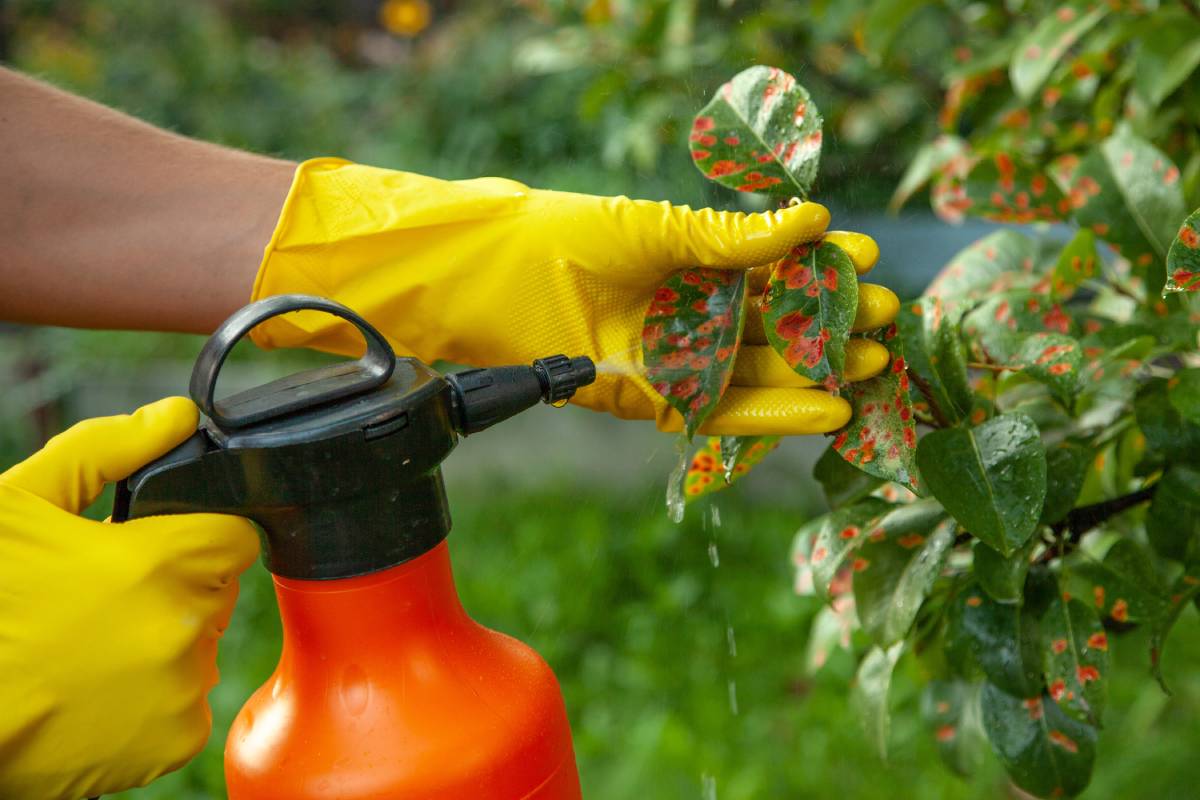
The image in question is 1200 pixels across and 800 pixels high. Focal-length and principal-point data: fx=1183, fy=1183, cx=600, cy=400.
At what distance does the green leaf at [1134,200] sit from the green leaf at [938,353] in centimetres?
28

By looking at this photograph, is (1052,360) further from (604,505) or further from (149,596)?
(604,505)

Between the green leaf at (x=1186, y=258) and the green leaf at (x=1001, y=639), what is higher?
the green leaf at (x=1186, y=258)

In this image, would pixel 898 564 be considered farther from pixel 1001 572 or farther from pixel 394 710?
pixel 394 710

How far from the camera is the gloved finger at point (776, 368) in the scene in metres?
0.96

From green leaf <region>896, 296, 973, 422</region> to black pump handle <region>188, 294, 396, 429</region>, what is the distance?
0.47m

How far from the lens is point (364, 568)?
34.4 inches

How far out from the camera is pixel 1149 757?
2.05 metres

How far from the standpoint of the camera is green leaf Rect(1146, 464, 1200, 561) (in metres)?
1.06

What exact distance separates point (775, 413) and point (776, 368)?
5 centimetres

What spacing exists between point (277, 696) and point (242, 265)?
0.53 m

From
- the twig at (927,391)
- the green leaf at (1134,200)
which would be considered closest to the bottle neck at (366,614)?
the twig at (927,391)

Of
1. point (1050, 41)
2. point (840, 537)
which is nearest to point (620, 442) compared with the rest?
point (1050, 41)

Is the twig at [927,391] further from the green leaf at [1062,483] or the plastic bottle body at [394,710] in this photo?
the plastic bottle body at [394,710]

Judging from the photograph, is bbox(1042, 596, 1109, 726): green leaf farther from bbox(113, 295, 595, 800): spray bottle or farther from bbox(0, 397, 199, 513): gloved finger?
bbox(0, 397, 199, 513): gloved finger
